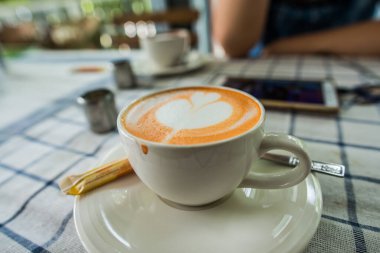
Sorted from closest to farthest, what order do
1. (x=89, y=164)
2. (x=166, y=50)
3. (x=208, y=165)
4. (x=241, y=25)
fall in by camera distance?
1. (x=208, y=165)
2. (x=89, y=164)
3. (x=166, y=50)
4. (x=241, y=25)

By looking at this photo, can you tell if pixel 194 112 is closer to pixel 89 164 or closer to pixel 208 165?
pixel 208 165

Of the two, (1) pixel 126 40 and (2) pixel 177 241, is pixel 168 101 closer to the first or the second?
(2) pixel 177 241

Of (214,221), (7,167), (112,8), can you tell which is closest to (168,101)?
(214,221)

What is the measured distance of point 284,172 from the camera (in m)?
0.26

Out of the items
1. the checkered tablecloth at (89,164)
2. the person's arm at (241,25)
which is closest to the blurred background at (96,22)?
the person's arm at (241,25)

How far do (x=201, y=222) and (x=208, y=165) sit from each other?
63 mm

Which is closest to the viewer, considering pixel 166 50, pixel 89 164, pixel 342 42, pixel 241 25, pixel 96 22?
pixel 89 164

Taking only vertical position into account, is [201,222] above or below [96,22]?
below

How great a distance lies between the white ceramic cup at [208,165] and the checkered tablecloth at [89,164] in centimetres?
9

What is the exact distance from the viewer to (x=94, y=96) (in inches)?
20.8

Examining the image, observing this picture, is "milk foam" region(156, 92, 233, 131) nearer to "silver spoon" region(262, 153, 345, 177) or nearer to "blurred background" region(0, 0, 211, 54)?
"silver spoon" region(262, 153, 345, 177)

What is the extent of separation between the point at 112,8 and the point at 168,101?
367 centimetres

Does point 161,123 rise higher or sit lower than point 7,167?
higher

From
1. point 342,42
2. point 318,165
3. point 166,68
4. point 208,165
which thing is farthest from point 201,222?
point 342,42
